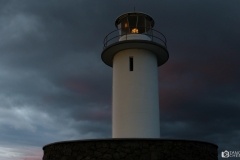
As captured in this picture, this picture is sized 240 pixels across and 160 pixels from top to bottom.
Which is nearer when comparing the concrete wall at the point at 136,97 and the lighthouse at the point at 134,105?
the lighthouse at the point at 134,105

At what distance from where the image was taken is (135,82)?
14656 mm

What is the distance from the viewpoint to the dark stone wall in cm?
1048

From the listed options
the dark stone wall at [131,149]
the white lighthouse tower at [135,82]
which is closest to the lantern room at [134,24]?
the white lighthouse tower at [135,82]

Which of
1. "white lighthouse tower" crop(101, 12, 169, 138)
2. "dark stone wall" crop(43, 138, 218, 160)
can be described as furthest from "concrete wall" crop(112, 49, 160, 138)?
"dark stone wall" crop(43, 138, 218, 160)

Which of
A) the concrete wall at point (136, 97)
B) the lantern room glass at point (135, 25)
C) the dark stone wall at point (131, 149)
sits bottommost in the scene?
the dark stone wall at point (131, 149)

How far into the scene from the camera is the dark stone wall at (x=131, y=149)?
1048cm

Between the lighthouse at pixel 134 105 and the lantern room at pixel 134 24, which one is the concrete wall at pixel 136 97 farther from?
the lantern room at pixel 134 24

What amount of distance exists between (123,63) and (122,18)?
2852 millimetres

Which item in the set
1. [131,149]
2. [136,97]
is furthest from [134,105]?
[131,149]

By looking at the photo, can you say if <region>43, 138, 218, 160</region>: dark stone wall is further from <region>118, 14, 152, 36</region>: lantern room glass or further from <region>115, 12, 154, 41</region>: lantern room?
<region>118, 14, 152, 36</region>: lantern room glass

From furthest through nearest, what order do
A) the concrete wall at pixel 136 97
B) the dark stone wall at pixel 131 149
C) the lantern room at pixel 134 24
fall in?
the lantern room at pixel 134 24 < the concrete wall at pixel 136 97 < the dark stone wall at pixel 131 149

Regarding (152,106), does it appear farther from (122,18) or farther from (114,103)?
(122,18)

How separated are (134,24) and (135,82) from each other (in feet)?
12.1

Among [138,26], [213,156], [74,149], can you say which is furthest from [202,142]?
[138,26]
